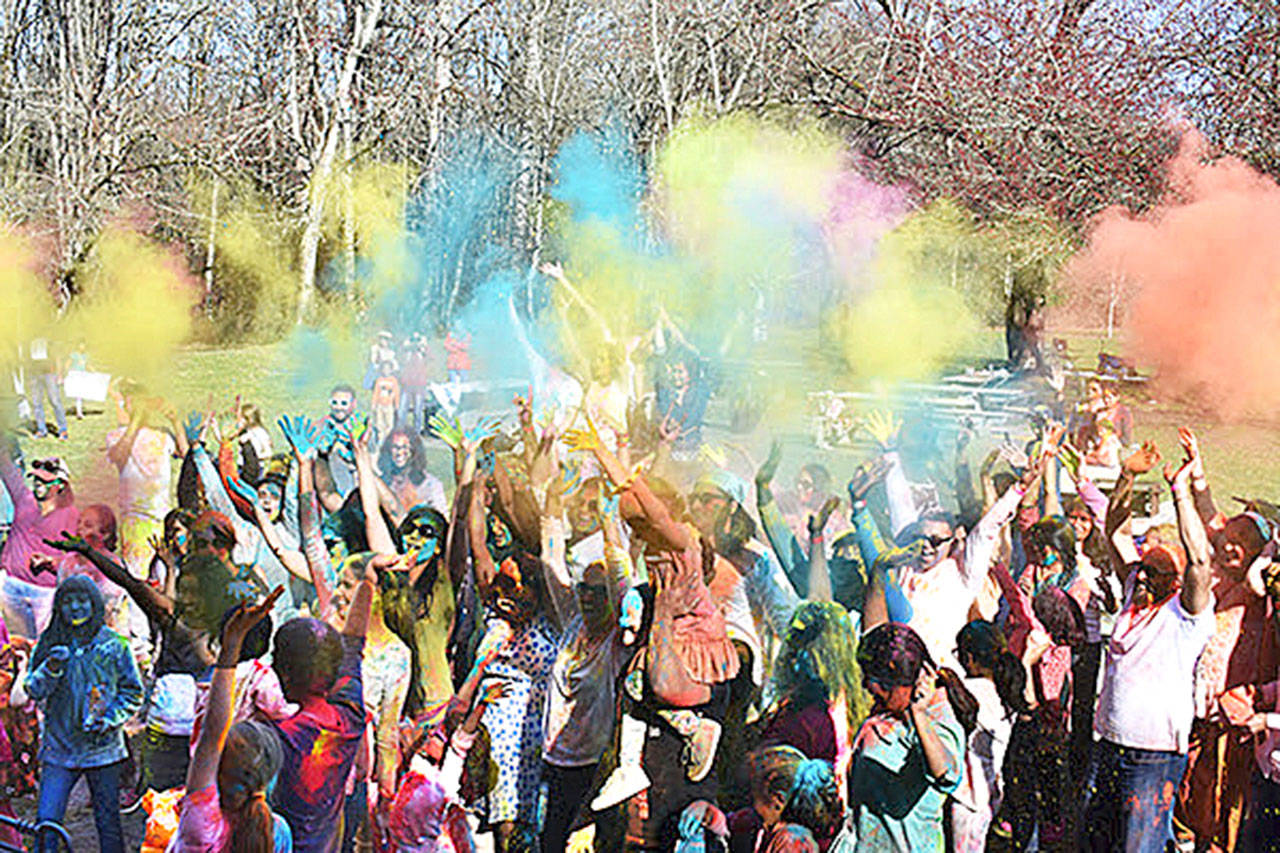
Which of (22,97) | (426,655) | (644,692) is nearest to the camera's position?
(644,692)

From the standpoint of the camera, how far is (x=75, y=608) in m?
4.17

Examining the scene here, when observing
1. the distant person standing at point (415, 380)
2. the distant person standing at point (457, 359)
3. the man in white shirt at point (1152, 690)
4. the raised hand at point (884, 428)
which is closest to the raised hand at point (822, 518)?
the raised hand at point (884, 428)

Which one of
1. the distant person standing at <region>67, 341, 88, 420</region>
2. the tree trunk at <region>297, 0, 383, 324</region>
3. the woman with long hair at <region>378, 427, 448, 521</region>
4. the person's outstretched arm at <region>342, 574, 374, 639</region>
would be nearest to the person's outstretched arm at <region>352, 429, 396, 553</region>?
the person's outstretched arm at <region>342, 574, 374, 639</region>

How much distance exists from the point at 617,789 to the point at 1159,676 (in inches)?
63.2

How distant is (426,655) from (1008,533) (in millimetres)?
2237

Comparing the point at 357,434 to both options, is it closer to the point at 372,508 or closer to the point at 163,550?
the point at 372,508

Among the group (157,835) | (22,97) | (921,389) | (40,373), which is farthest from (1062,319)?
(22,97)

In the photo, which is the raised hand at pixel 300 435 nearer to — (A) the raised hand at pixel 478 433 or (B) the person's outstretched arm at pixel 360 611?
(A) the raised hand at pixel 478 433

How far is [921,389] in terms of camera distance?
6.02 m

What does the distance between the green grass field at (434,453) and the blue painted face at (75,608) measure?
2.42 metres

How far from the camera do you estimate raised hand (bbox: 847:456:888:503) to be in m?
4.94

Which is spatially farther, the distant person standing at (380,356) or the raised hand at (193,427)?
the distant person standing at (380,356)

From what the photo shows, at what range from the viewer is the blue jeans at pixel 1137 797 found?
3.91 metres

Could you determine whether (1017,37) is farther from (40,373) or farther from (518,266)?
(40,373)
